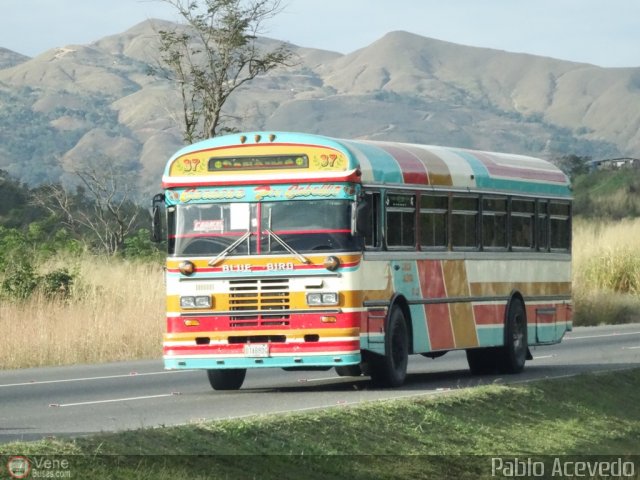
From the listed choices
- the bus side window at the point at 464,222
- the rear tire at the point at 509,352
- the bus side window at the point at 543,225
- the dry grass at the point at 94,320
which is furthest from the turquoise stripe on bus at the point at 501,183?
the dry grass at the point at 94,320

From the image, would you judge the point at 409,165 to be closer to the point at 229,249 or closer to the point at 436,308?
the point at 436,308

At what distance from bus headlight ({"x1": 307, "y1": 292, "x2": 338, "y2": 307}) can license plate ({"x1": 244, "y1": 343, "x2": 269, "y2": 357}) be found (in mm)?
714

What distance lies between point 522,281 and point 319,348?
5913mm

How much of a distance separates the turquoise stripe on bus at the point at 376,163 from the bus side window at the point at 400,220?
0.23 metres

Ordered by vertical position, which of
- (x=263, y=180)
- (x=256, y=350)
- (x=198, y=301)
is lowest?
(x=256, y=350)

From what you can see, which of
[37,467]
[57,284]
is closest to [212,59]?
[57,284]

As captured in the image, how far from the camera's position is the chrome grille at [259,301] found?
19.1 meters

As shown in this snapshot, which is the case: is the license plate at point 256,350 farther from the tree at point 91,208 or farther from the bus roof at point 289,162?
the tree at point 91,208

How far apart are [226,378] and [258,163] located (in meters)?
2.87

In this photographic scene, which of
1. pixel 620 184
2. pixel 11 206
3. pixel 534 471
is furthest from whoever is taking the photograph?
pixel 620 184

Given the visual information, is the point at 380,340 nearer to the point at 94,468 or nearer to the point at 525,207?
the point at 525,207

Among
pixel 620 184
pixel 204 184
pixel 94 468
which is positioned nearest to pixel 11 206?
pixel 620 184

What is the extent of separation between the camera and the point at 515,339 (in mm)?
23594

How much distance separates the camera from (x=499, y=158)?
24062 mm
